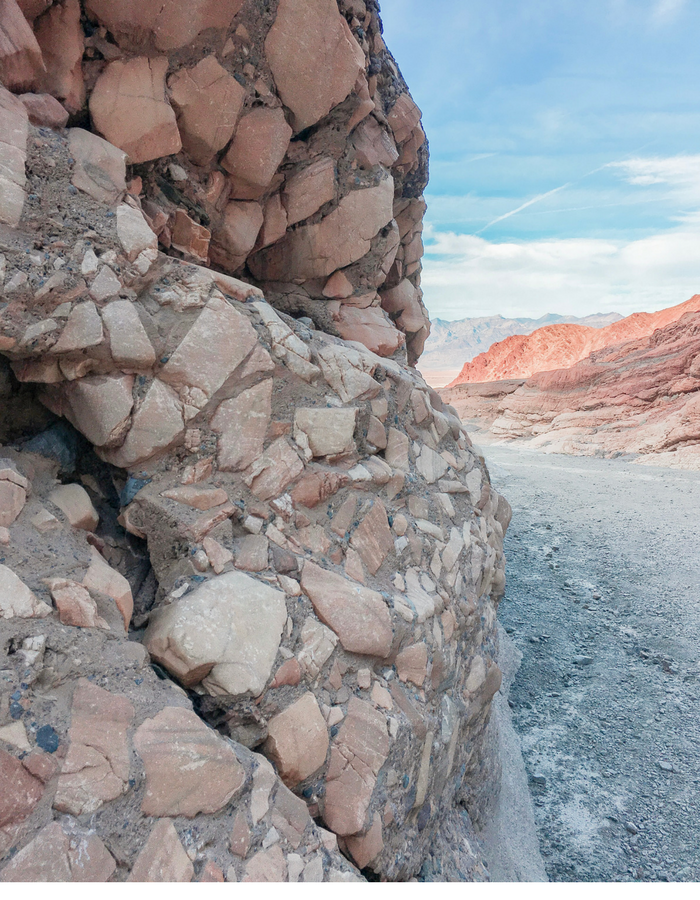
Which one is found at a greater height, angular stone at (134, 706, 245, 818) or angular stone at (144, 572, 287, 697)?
angular stone at (144, 572, 287, 697)

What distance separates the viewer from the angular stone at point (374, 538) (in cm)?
313

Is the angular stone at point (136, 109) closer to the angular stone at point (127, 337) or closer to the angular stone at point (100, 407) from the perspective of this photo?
the angular stone at point (127, 337)

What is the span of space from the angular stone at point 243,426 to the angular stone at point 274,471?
0.17ft

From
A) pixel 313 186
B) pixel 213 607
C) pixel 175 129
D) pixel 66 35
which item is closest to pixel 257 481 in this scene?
pixel 213 607

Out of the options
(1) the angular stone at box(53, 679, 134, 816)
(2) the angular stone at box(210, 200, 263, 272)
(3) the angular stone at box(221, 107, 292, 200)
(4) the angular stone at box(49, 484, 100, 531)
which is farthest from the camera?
(2) the angular stone at box(210, 200, 263, 272)

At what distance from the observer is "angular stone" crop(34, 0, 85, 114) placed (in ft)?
9.19

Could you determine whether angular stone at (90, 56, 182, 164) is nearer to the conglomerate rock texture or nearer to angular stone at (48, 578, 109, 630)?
the conglomerate rock texture

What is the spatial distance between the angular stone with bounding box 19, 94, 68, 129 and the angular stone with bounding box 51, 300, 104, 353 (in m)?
0.99

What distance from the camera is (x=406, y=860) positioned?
8.52ft

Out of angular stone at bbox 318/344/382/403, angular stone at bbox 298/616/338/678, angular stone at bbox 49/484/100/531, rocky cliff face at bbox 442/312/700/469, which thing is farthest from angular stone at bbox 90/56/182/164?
rocky cliff face at bbox 442/312/700/469

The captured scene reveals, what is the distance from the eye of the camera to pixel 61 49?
9.31 ft

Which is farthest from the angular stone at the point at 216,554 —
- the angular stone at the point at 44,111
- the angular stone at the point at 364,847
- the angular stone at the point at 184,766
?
the angular stone at the point at 44,111

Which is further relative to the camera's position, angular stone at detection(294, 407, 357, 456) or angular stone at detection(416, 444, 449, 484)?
angular stone at detection(416, 444, 449, 484)

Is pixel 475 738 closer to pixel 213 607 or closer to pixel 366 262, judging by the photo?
pixel 213 607
